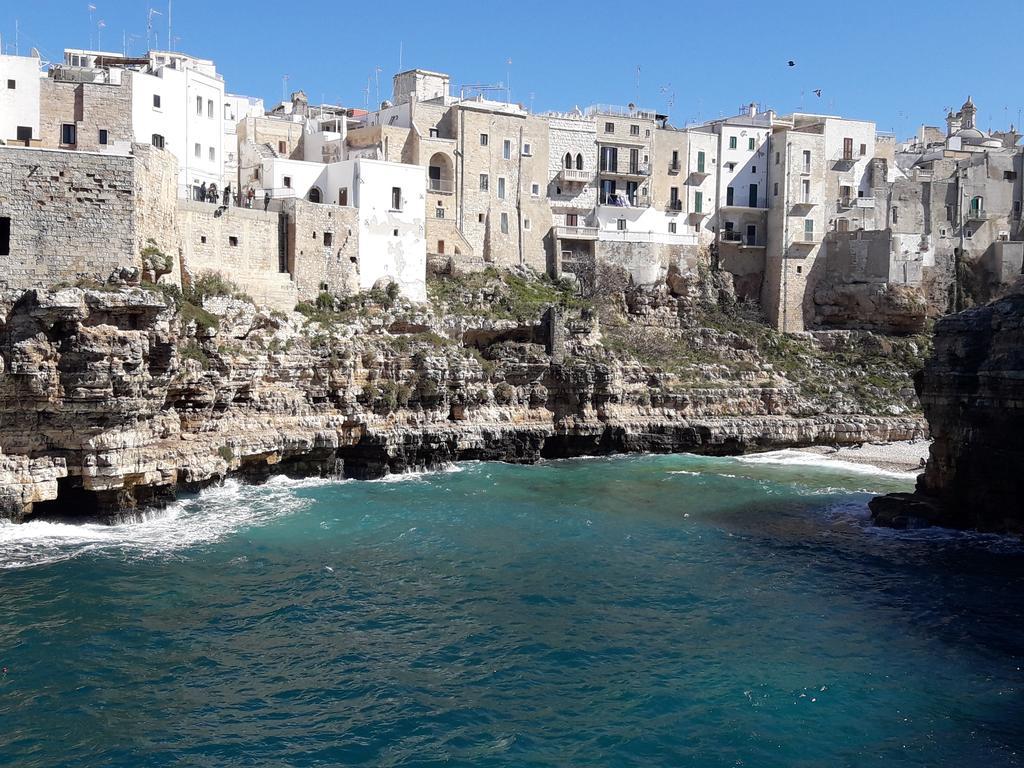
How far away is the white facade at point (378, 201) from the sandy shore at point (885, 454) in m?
21.6

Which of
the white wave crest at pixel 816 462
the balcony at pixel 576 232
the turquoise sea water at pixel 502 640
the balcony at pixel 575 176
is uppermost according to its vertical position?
the balcony at pixel 575 176

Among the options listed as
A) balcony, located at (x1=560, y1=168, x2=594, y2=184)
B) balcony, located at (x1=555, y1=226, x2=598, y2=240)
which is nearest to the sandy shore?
balcony, located at (x1=555, y1=226, x2=598, y2=240)

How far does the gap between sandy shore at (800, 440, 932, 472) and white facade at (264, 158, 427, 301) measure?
21.6 m

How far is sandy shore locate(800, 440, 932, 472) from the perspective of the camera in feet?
153

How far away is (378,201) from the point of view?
47.4m

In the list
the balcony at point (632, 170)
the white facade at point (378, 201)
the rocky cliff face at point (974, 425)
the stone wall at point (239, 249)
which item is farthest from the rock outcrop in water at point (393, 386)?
the rocky cliff face at point (974, 425)

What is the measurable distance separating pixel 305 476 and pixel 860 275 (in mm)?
37888

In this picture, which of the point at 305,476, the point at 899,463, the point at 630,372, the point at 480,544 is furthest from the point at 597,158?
the point at 480,544

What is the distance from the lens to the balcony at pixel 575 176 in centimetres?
5862

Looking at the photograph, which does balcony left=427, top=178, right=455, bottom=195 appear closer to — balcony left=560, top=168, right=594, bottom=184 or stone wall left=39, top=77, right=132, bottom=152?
balcony left=560, top=168, right=594, bottom=184

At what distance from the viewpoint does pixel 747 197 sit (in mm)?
63250

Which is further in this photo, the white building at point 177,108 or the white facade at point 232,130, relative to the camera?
the white facade at point 232,130

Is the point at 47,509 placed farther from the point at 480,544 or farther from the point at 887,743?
the point at 887,743

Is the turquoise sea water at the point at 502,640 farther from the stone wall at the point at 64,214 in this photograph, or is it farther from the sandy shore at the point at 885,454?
the sandy shore at the point at 885,454
